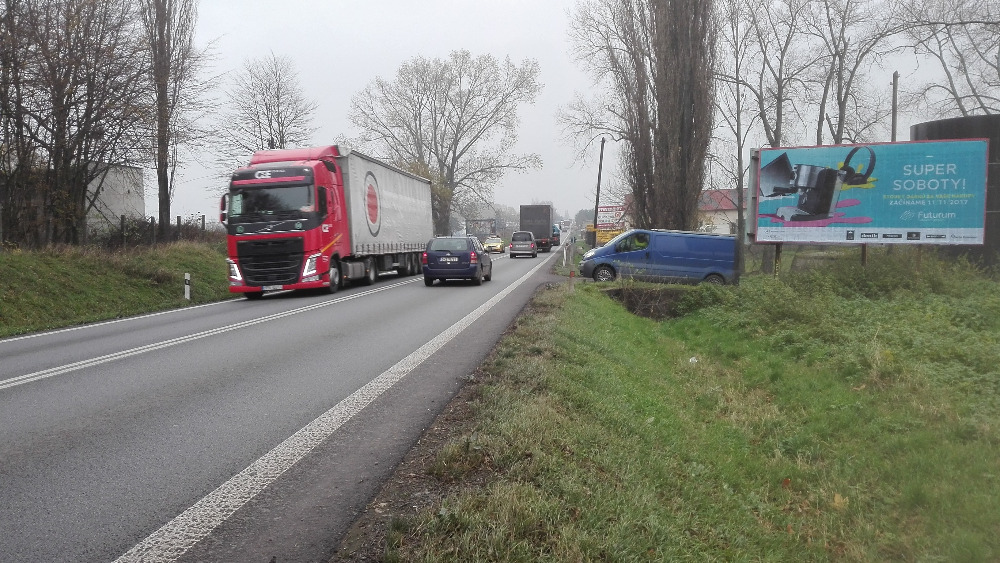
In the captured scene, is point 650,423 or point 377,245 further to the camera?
point 377,245

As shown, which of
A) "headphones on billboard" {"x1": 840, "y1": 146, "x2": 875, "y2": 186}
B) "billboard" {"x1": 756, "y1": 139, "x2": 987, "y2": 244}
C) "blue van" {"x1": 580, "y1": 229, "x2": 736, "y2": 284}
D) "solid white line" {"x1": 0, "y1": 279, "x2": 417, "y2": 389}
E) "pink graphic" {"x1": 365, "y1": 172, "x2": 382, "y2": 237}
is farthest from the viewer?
"pink graphic" {"x1": 365, "y1": 172, "x2": 382, "y2": 237}

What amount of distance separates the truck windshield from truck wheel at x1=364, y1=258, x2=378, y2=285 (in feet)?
15.4

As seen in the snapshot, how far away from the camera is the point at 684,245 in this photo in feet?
68.1

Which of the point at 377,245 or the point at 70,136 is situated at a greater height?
the point at 70,136

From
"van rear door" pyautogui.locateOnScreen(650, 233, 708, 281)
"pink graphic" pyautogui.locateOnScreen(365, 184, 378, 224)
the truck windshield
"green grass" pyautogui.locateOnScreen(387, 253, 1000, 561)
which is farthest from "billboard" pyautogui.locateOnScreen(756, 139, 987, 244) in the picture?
the truck windshield

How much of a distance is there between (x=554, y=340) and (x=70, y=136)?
17622 millimetres

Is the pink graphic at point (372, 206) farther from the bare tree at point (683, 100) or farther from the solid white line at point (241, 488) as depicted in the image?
the solid white line at point (241, 488)

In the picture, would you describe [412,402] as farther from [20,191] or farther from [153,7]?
[153,7]

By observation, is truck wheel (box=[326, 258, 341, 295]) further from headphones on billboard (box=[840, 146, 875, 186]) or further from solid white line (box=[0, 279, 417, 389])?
headphones on billboard (box=[840, 146, 875, 186])

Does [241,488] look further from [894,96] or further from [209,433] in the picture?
[894,96]

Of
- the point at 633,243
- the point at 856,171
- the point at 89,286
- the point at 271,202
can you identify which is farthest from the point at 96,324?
the point at 856,171

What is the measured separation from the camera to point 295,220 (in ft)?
60.3

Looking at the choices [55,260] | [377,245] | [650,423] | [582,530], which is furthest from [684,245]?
[582,530]

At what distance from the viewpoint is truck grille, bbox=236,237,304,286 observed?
719 inches
